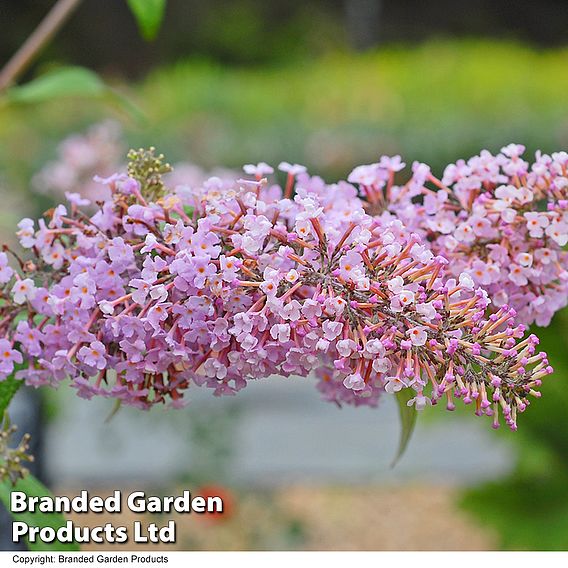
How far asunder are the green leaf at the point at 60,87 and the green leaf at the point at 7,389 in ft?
1.79

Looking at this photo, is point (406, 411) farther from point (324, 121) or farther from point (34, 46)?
point (324, 121)

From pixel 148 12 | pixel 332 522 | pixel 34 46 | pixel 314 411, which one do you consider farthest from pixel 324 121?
pixel 148 12

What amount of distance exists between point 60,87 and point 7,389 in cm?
56

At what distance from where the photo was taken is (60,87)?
1187 mm

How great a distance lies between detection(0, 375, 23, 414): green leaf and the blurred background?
1.88ft

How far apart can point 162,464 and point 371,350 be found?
331 cm

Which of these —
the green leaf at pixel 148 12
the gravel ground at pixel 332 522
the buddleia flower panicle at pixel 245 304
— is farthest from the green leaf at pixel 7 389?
the gravel ground at pixel 332 522

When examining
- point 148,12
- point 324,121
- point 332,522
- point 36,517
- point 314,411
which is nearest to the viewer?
point 36,517

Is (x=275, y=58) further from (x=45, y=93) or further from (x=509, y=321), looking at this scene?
(x=509, y=321)

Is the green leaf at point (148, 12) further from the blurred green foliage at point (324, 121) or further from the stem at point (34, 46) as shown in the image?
the blurred green foliage at point (324, 121)

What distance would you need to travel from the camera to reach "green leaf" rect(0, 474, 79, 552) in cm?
76

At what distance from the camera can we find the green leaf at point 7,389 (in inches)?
28.6

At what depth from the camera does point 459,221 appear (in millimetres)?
736

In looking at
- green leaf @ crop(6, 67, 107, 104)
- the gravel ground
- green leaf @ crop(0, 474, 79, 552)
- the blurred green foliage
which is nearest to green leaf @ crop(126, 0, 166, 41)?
green leaf @ crop(6, 67, 107, 104)
